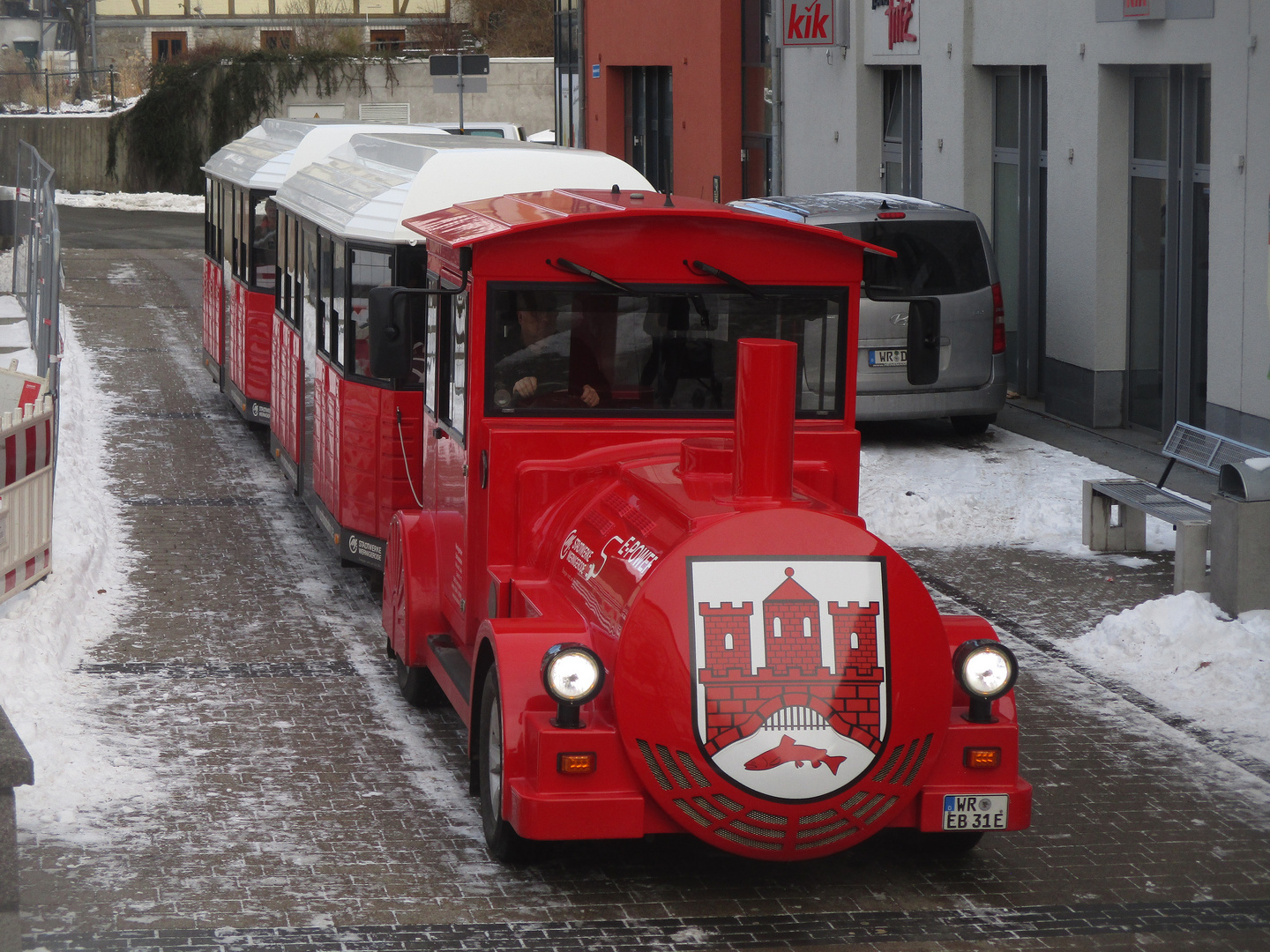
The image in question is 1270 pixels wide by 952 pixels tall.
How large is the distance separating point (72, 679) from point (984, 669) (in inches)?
180

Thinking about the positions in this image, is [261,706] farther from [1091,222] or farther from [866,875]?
[1091,222]

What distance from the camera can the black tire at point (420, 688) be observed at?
25.7 feet

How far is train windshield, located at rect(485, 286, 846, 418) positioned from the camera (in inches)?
257

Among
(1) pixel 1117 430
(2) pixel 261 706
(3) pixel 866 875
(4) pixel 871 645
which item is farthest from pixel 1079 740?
(1) pixel 1117 430

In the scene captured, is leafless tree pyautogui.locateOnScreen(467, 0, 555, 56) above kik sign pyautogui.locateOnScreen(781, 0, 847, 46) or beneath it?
above

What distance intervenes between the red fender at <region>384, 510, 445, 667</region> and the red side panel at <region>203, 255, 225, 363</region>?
9094 mm

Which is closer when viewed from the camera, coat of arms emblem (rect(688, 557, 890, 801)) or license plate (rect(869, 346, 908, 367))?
coat of arms emblem (rect(688, 557, 890, 801))

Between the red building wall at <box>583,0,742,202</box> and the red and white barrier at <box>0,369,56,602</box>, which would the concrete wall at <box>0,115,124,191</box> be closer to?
the red building wall at <box>583,0,742,202</box>

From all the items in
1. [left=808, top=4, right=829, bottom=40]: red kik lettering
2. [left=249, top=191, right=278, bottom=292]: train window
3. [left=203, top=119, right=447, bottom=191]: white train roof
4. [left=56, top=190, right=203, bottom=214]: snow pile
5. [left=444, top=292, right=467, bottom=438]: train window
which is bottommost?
[left=444, top=292, right=467, bottom=438]: train window

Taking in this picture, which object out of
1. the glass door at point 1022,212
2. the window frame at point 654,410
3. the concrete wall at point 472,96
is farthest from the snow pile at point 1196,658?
the concrete wall at point 472,96

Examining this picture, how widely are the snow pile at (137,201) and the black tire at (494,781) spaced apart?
38427 millimetres

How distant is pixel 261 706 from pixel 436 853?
2007 mm

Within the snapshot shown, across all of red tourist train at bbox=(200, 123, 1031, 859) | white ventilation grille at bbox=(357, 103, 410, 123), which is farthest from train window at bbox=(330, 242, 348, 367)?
white ventilation grille at bbox=(357, 103, 410, 123)

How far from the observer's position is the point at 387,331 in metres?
6.58
